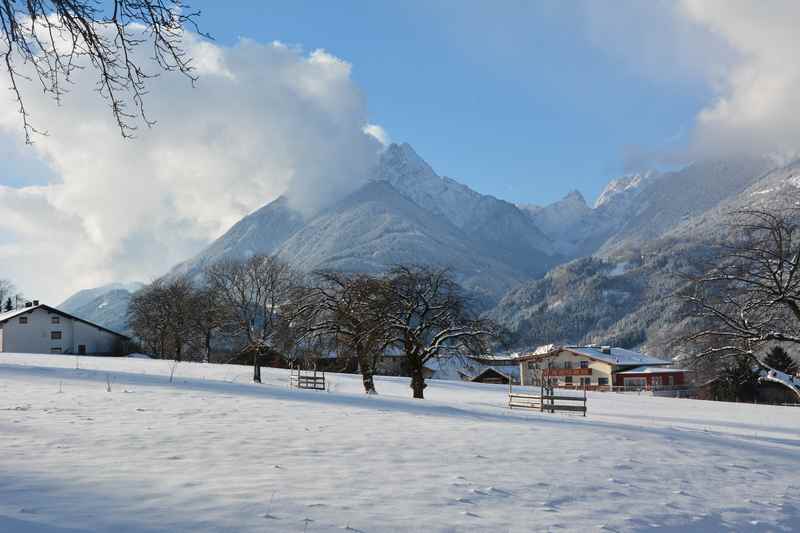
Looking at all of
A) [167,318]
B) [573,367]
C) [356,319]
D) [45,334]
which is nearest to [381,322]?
[356,319]

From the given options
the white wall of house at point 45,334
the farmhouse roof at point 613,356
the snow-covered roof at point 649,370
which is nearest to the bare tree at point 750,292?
the white wall of house at point 45,334

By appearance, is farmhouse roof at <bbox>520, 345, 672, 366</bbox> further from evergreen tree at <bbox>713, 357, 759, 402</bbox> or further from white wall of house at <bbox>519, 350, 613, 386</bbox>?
evergreen tree at <bbox>713, 357, 759, 402</bbox>

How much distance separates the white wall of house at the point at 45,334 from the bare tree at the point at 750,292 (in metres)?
74.8

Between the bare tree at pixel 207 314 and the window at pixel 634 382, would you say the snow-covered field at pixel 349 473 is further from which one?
the window at pixel 634 382

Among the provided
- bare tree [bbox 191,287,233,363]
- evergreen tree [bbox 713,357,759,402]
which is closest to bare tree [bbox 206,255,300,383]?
bare tree [bbox 191,287,233,363]

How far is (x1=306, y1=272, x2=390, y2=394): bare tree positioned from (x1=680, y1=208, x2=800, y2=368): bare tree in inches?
566

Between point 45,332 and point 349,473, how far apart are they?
80.5 m

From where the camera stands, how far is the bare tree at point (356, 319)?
31.9 meters

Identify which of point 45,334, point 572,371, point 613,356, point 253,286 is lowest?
point 572,371

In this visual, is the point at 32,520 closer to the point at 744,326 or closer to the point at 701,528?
the point at 701,528

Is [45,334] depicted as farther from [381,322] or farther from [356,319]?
[381,322]

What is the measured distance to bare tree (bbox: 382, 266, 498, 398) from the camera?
31.5 metres

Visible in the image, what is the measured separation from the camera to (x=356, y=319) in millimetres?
34000

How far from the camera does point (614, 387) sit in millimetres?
97438
